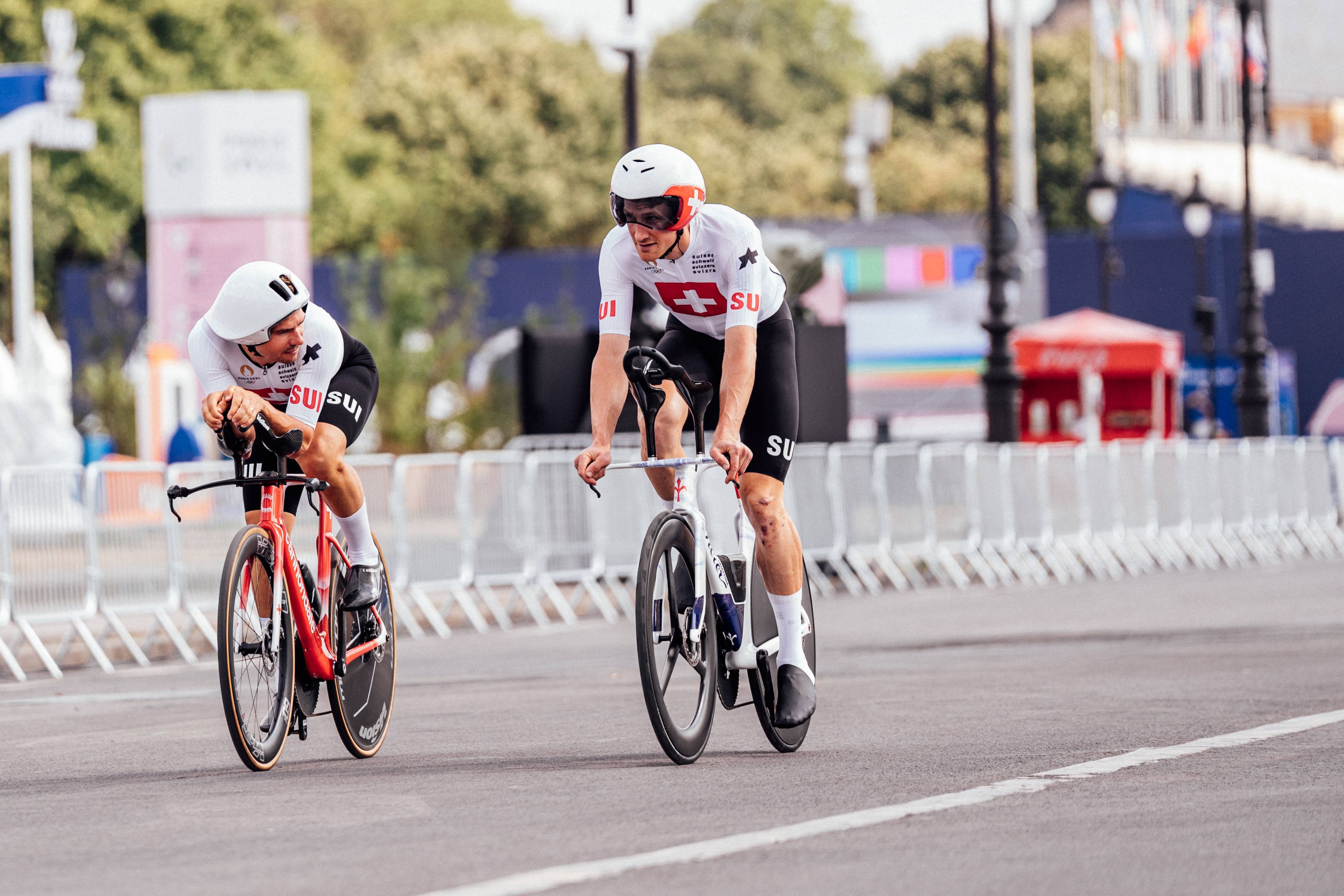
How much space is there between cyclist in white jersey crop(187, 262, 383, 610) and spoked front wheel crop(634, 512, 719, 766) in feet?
3.45

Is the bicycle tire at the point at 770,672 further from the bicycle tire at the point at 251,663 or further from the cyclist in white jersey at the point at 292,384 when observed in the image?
the bicycle tire at the point at 251,663

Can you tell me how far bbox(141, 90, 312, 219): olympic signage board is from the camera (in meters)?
33.4

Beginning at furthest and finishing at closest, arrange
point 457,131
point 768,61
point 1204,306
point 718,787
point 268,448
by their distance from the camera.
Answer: point 768,61, point 457,131, point 1204,306, point 268,448, point 718,787

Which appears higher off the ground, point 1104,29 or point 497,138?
point 497,138

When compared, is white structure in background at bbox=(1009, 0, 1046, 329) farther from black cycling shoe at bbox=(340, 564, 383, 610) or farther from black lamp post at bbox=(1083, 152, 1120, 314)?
black cycling shoe at bbox=(340, 564, 383, 610)

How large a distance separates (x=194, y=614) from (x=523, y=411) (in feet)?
20.3

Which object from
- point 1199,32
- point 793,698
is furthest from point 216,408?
point 1199,32

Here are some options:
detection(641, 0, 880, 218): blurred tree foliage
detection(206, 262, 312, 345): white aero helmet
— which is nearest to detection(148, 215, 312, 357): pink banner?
detection(206, 262, 312, 345): white aero helmet

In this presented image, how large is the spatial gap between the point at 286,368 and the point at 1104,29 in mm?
47951

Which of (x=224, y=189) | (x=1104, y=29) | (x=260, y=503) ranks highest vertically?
(x=1104, y=29)

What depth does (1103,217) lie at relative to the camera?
34000 millimetres

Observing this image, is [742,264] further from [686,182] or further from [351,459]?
[351,459]

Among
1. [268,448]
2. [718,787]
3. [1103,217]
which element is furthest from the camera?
[1103,217]

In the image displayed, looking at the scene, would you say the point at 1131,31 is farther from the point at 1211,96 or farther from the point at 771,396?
the point at 771,396
